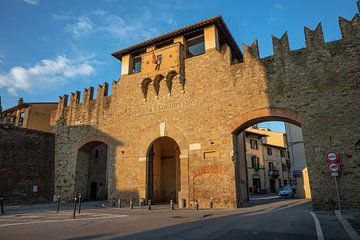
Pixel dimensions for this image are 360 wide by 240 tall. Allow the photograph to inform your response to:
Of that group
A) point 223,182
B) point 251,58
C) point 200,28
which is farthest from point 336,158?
point 200,28

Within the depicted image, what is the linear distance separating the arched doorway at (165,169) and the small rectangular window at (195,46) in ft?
22.0

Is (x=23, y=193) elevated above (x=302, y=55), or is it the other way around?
(x=302, y=55)

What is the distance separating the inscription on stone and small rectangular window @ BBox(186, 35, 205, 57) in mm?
3348

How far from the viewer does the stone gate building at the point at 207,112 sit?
10672 mm

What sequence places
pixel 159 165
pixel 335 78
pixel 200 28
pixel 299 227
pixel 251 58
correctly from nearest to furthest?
pixel 299 227, pixel 335 78, pixel 251 58, pixel 200 28, pixel 159 165

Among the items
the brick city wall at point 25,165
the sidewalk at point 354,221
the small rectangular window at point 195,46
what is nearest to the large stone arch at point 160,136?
the small rectangular window at point 195,46

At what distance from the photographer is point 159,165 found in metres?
19.3

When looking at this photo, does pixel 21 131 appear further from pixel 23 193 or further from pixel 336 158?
pixel 336 158

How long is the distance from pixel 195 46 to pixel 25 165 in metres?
14.7

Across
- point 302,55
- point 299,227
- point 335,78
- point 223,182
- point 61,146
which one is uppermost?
point 302,55

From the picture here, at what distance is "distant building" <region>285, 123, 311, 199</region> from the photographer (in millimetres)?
20016

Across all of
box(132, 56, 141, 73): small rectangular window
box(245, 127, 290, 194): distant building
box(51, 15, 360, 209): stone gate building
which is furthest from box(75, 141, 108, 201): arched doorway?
box(245, 127, 290, 194): distant building

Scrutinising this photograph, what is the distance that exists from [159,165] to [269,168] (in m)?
22.7

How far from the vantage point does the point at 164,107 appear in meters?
15.2
